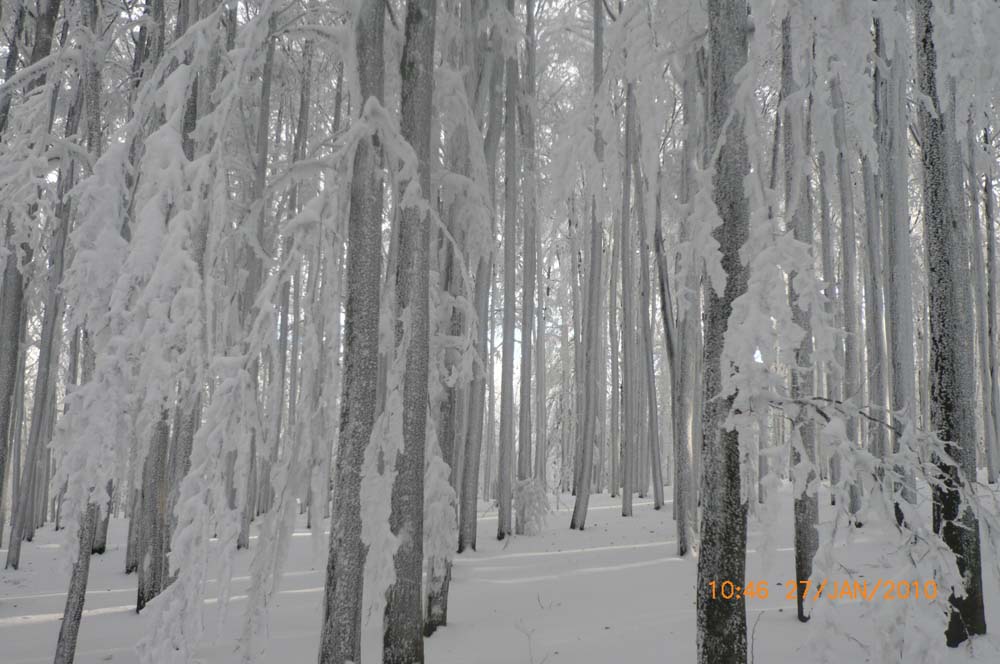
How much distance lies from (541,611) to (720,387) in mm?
3922

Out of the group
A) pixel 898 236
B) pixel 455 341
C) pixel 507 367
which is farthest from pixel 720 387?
pixel 507 367

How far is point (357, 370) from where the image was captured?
380cm

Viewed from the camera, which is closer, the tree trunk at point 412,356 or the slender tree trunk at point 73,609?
the tree trunk at point 412,356

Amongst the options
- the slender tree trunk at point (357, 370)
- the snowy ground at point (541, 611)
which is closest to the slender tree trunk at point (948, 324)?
the snowy ground at point (541, 611)

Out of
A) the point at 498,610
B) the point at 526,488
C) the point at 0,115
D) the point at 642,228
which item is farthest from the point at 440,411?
the point at 642,228

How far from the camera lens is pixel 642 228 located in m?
10.9

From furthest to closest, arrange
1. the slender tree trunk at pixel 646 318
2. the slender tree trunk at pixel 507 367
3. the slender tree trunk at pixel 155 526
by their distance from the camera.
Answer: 1. the slender tree trunk at pixel 646 318
2. the slender tree trunk at pixel 507 367
3. the slender tree trunk at pixel 155 526

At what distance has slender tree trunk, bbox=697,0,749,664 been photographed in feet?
10.1

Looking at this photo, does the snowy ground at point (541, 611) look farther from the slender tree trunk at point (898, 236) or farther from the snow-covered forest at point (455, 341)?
the slender tree trunk at point (898, 236)

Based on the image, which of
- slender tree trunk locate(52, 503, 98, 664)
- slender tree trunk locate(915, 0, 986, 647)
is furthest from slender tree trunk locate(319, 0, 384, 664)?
slender tree trunk locate(915, 0, 986, 647)

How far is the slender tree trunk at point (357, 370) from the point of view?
3643 millimetres

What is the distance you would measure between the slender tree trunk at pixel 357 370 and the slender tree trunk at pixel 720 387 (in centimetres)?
192

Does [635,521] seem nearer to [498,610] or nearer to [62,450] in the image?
[498,610]

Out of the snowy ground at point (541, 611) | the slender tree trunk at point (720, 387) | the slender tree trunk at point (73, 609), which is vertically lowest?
the snowy ground at point (541, 611)
